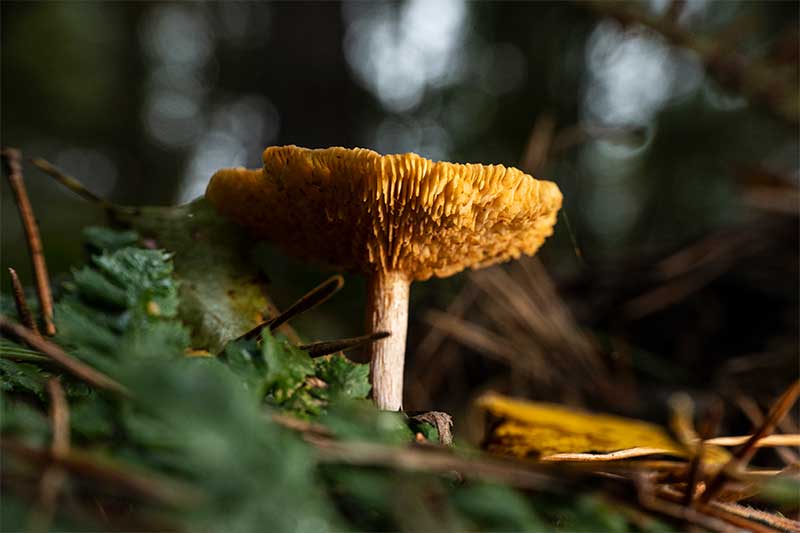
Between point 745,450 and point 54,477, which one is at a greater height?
point 745,450

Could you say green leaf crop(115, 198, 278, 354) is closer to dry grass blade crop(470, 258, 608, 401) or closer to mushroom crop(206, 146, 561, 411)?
mushroom crop(206, 146, 561, 411)

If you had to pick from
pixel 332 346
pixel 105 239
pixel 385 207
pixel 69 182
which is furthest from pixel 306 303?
pixel 69 182

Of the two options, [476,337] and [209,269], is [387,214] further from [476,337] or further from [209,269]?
[476,337]

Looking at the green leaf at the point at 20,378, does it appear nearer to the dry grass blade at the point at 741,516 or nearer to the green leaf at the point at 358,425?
the green leaf at the point at 358,425

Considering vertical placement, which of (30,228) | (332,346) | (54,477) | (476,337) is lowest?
(54,477)

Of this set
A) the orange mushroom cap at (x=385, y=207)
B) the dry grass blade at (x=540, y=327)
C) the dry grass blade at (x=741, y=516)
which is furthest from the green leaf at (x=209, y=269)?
the dry grass blade at (x=540, y=327)

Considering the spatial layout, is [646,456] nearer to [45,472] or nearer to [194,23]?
[45,472]
